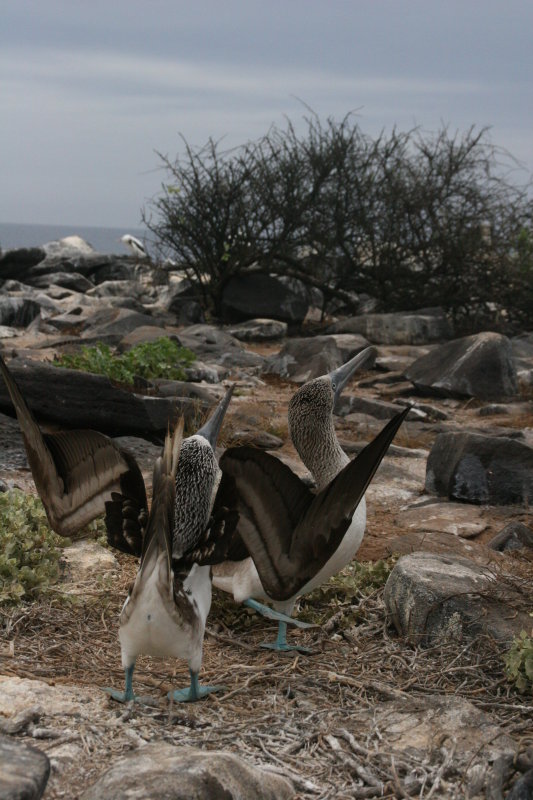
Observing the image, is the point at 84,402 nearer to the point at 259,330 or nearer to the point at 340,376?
the point at 340,376

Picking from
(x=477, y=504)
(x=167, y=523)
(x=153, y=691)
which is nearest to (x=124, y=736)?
(x=153, y=691)

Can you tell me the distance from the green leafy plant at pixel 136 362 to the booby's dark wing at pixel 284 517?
201 inches

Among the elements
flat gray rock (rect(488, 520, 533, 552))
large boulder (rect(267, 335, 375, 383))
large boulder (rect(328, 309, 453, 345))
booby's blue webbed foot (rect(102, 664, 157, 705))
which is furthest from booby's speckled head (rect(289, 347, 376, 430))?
large boulder (rect(328, 309, 453, 345))

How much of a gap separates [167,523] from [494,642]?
1.46 m

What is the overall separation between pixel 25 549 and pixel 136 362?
466cm

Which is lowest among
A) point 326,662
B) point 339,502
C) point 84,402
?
point 326,662

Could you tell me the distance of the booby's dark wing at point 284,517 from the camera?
3.11 m

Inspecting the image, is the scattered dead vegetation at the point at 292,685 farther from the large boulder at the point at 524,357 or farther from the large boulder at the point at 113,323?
the large boulder at the point at 113,323

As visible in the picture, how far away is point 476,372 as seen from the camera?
10758 mm

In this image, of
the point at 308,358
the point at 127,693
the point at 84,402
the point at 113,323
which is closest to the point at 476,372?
the point at 308,358

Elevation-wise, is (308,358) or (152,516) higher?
(152,516)

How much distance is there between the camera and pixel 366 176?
17.0 meters

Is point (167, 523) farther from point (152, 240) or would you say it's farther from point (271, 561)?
point (152, 240)

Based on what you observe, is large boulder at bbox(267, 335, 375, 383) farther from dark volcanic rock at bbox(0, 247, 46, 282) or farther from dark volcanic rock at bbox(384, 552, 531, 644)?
dark volcanic rock at bbox(0, 247, 46, 282)
